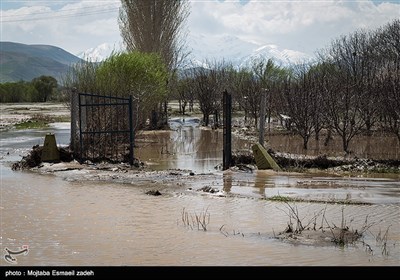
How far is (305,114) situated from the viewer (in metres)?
23.8

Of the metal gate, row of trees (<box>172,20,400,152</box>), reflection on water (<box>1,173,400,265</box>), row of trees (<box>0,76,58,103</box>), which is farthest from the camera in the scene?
row of trees (<box>0,76,58,103</box>)

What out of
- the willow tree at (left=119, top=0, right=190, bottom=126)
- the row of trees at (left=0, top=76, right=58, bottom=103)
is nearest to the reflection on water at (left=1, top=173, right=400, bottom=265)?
the willow tree at (left=119, top=0, right=190, bottom=126)

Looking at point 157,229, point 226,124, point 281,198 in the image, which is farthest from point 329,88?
point 157,229

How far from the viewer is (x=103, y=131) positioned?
1560 centimetres

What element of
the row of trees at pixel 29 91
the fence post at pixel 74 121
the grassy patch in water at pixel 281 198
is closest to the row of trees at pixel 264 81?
the fence post at pixel 74 121

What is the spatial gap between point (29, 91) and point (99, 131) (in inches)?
2879

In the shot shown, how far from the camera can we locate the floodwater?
633cm

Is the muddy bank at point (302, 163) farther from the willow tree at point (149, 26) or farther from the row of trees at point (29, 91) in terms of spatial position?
the row of trees at point (29, 91)

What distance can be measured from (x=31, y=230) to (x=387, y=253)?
4714mm

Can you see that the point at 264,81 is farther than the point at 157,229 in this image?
Yes

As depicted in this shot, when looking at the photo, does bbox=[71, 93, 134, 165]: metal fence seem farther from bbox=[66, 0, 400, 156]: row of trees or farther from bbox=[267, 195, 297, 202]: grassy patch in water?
bbox=[267, 195, 297, 202]: grassy patch in water

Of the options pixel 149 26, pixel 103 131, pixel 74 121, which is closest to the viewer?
pixel 103 131

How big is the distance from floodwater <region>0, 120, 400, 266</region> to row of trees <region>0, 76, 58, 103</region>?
2824 inches

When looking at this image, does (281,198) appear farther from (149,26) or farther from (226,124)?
(149,26)
